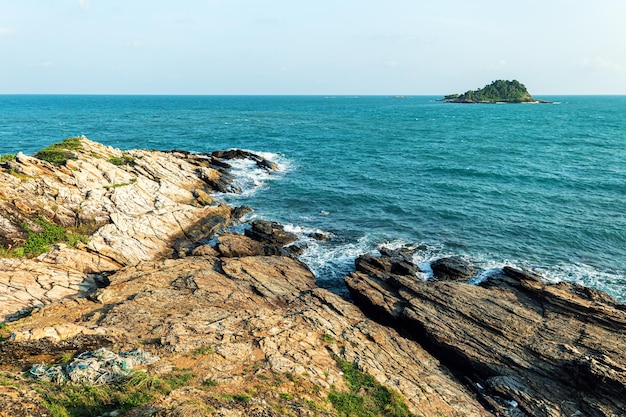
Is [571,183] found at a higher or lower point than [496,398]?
higher

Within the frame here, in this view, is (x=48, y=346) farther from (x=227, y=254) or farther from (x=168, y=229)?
(x=168, y=229)

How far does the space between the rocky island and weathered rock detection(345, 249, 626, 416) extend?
0.07 metres

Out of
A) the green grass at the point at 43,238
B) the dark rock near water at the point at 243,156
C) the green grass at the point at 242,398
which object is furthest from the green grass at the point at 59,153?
the green grass at the point at 242,398

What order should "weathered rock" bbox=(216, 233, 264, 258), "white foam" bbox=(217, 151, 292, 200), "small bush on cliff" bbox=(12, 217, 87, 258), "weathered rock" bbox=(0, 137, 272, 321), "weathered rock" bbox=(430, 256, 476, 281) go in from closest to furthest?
1. "weathered rock" bbox=(0, 137, 272, 321)
2. "small bush on cliff" bbox=(12, 217, 87, 258)
3. "weathered rock" bbox=(430, 256, 476, 281)
4. "weathered rock" bbox=(216, 233, 264, 258)
5. "white foam" bbox=(217, 151, 292, 200)

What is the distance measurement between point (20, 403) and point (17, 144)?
86224 mm

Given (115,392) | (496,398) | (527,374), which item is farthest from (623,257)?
(115,392)

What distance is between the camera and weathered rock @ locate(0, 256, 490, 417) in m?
13.9

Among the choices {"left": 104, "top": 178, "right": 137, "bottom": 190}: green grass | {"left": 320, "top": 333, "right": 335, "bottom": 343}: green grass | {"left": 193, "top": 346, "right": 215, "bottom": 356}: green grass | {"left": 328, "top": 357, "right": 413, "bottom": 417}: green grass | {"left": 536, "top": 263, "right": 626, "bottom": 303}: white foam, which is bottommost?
{"left": 536, "top": 263, "right": 626, "bottom": 303}: white foam

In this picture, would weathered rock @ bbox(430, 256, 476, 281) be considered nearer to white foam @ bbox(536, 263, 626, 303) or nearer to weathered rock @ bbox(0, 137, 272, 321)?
white foam @ bbox(536, 263, 626, 303)

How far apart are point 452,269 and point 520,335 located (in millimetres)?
10141

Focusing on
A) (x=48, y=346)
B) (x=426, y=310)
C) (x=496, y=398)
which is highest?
(x=48, y=346)

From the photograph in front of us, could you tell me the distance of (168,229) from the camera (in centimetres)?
3256

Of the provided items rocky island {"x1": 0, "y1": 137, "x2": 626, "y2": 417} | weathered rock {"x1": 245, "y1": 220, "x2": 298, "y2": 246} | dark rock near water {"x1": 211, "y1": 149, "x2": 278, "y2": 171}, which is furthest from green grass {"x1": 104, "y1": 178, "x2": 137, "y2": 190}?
dark rock near water {"x1": 211, "y1": 149, "x2": 278, "y2": 171}

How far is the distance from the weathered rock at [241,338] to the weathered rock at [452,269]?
10858mm
